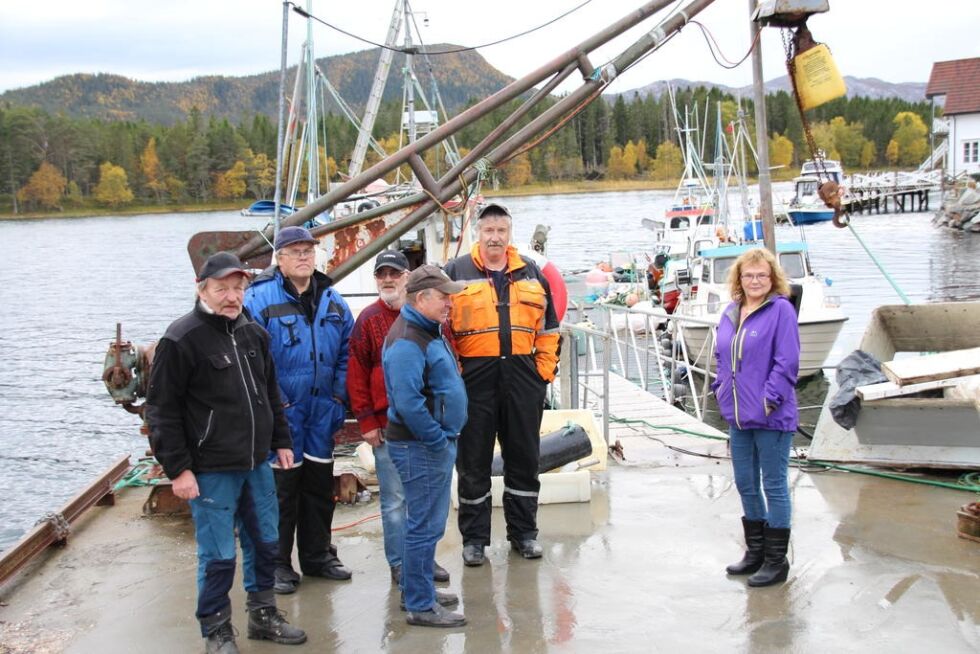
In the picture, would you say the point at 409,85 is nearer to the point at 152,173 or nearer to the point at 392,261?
the point at 392,261

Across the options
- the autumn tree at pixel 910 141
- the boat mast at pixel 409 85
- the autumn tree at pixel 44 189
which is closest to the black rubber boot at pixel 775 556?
the boat mast at pixel 409 85

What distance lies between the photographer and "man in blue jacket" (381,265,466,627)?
3955mm

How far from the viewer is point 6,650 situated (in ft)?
13.2

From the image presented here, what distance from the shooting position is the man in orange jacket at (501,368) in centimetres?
473

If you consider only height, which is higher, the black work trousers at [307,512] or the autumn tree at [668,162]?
the autumn tree at [668,162]

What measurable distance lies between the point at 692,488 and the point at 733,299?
70.3 inches

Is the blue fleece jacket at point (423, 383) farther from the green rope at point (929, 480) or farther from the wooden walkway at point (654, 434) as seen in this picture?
the green rope at point (929, 480)

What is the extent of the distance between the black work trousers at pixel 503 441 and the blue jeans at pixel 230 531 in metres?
Answer: 1.12

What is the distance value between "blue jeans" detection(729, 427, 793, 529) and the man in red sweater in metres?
1.55

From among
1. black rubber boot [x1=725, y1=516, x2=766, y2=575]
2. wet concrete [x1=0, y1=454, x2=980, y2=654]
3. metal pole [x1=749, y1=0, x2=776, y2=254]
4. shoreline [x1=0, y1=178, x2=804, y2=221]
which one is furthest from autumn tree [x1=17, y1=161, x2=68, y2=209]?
black rubber boot [x1=725, y1=516, x2=766, y2=575]

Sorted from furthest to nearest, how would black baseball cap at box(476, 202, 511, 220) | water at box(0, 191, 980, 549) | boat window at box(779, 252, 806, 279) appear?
1. boat window at box(779, 252, 806, 279)
2. water at box(0, 191, 980, 549)
3. black baseball cap at box(476, 202, 511, 220)

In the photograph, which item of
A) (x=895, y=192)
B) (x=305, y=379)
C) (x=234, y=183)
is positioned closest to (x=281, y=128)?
(x=305, y=379)

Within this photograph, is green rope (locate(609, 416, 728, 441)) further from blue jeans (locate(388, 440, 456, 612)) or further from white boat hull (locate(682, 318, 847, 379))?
white boat hull (locate(682, 318, 847, 379))

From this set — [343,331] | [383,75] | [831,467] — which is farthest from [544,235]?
[343,331]
